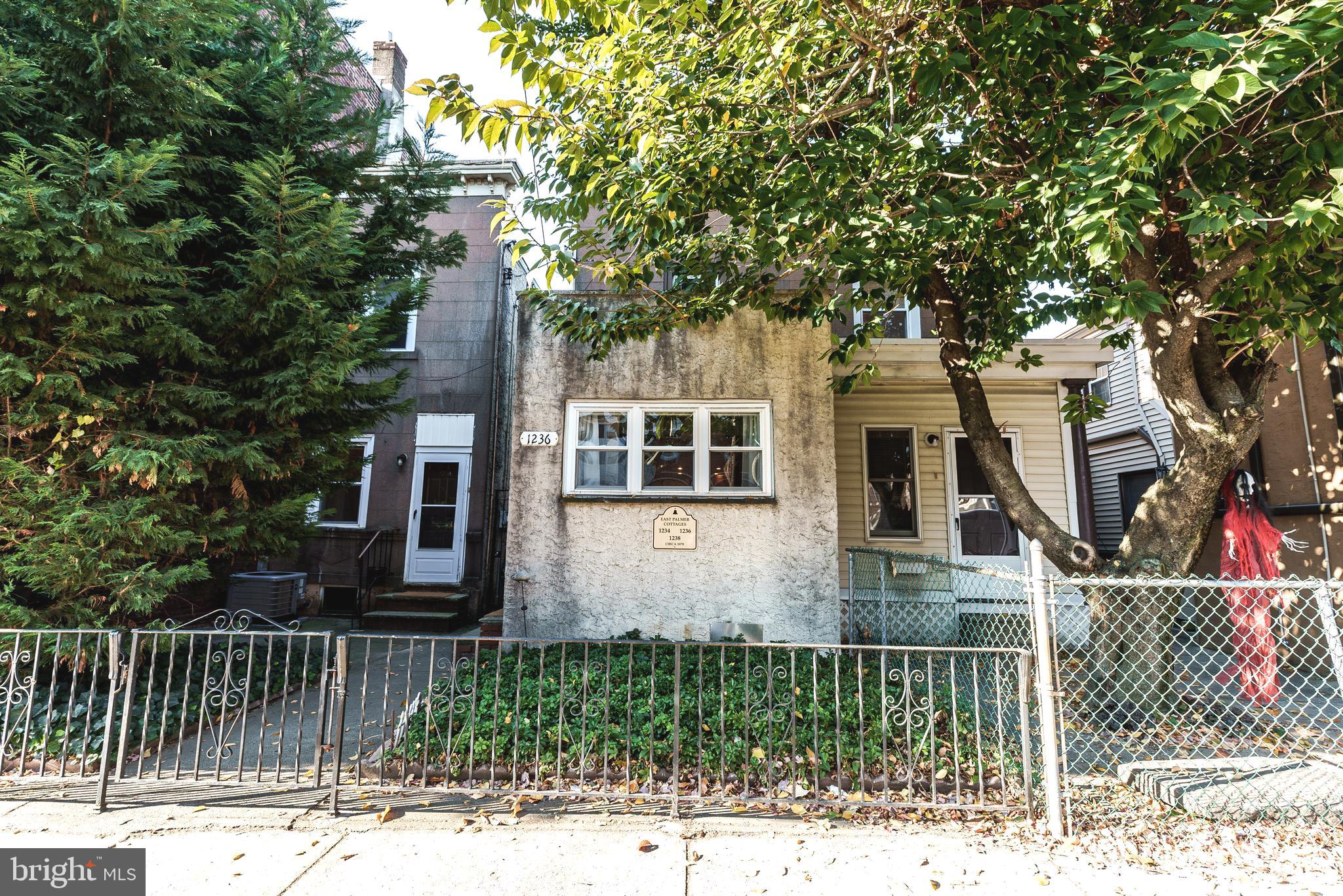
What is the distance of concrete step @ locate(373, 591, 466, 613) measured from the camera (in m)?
9.44

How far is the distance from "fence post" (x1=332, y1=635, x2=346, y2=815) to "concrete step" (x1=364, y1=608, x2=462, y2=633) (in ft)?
17.3

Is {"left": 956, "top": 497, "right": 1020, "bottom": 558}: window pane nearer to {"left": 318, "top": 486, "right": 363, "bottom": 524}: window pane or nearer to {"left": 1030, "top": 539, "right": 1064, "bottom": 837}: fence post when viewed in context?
{"left": 1030, "top": 539, "right": 1064, "bottom": 837}: fence post

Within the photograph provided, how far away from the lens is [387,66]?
1331cm

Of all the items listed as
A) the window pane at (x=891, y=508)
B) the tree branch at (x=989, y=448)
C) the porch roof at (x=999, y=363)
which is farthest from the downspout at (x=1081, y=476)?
A: the tree branch at (x=989, y=448)

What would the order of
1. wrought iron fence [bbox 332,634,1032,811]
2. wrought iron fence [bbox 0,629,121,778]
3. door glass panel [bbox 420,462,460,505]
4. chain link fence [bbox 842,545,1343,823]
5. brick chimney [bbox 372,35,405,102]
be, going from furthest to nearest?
brick chimney [bbox 372,35,405,102] → door glass panel [bbox 420,462,460,505] → wrought iron fence [bbox 0,629,121,778] → wrought iron fence [bbox 332,634,1032,811] → chain link fence [bbox 842,545,1343,823]

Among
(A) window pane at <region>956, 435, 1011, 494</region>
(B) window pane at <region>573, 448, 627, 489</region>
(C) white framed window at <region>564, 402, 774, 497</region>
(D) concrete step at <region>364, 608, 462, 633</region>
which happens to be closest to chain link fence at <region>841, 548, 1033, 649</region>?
(A) window pane at <region>956, 435, 1011, 494</region>

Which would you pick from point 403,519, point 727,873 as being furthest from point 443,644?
point 727,873

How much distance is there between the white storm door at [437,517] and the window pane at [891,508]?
6.59 meters

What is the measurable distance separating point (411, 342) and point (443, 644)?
558 centimetres

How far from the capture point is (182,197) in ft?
19.7

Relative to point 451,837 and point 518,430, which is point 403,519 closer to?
point 518,430

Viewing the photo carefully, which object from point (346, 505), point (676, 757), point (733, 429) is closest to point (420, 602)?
point (346, 505)

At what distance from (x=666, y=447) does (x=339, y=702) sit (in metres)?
4.01

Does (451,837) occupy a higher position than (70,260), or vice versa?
(70,260)
